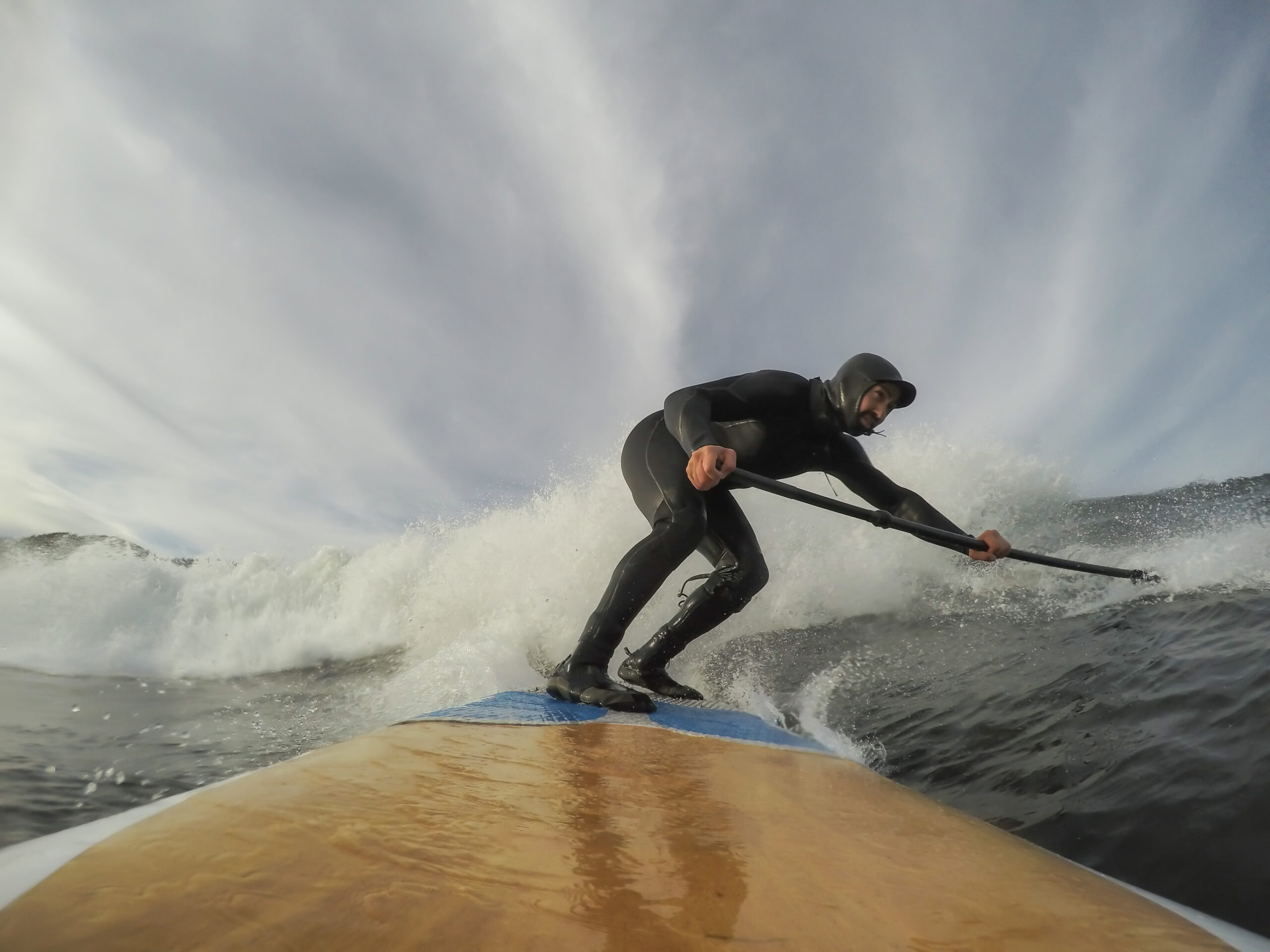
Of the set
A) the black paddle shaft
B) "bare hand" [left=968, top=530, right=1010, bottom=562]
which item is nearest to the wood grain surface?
the black paddle shaft

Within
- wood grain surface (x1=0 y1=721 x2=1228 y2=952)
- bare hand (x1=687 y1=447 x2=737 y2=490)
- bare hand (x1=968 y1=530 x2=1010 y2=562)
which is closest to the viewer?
wood grain surface (x1=0 y1=721 x2=1228 y2=952)

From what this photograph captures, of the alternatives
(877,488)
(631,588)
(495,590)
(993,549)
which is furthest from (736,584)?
(495,590)

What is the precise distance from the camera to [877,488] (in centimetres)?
332

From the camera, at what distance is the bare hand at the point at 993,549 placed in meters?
3.03

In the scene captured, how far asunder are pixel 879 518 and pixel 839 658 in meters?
2.29

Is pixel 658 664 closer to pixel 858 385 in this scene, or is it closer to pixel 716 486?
pixel 716 486

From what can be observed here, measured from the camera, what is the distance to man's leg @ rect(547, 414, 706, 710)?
105 inches

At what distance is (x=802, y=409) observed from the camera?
3.12 meters

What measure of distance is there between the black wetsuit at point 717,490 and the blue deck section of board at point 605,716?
346 mm

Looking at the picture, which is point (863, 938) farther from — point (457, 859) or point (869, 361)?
point (869, 361)

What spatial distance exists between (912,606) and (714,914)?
5.93 metres

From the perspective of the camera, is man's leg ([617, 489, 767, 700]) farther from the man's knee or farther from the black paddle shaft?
the black paddle shaft

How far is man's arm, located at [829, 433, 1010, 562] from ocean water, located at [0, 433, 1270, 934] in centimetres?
87

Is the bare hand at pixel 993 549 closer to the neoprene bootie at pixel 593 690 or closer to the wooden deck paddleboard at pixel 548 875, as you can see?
the neoprene bootie at pixel 593 690
